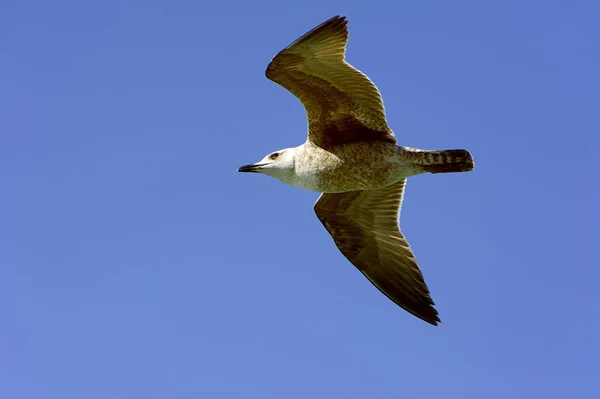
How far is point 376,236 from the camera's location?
43.3 feet

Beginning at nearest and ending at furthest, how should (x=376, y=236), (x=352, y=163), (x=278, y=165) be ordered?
1. (x=352, y=163)
2. (x=278, y=165)
3. (x=376, y=236)

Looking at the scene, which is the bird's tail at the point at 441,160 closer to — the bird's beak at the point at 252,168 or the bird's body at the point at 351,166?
the bird's body at the point at 351,166

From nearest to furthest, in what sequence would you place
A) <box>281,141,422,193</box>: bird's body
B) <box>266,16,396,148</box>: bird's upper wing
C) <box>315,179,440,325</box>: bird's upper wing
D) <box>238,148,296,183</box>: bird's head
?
1. <box>266,16,396,148</box>: bird's upper wing
2. <box>281,141,422,193</box>: bird's body
3. <box>238,148,296,183</box>: bird's head
4. <box>315,179,440,325</box>: bird's upper wing

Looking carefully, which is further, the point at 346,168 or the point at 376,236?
the point at 376,236

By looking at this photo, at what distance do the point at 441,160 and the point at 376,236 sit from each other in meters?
2.01

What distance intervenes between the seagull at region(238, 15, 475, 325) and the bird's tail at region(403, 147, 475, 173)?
12 mm

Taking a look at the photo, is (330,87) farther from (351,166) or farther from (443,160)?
(443,160)

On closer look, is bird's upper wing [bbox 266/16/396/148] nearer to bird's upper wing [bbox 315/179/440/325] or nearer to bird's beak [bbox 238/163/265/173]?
bird's beak [bbox 238/163/265/173]

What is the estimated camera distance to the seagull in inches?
444

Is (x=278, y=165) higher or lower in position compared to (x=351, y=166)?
higher

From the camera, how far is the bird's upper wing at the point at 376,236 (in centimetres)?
1299

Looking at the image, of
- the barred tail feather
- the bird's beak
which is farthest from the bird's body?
the bird's beak

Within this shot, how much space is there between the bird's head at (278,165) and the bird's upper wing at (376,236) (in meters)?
1.05

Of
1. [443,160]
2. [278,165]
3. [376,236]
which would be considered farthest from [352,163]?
[376,236]
